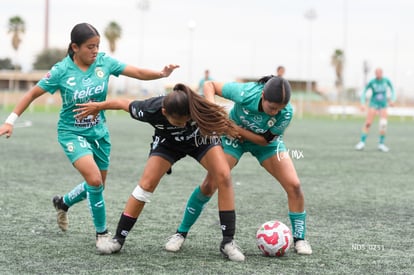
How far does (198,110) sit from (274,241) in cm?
132

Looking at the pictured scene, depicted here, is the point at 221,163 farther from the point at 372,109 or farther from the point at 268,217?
the point at 372,109

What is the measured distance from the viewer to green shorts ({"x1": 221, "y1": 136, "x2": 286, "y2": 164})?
634 cm

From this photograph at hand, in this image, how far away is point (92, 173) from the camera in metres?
6.04

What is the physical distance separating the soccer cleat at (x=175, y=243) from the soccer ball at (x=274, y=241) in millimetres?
697

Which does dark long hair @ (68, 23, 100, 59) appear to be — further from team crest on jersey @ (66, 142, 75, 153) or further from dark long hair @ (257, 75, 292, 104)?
dark long hair @ (257, 75, 292, 104)

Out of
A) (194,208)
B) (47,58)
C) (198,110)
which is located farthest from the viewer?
(47,58)

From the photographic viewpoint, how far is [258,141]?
6141 mm

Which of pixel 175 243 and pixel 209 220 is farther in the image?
pixel 209 220

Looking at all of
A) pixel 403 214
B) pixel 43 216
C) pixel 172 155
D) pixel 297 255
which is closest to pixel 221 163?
pixel 172 155

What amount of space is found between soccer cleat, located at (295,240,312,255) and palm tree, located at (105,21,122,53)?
72.5 metres

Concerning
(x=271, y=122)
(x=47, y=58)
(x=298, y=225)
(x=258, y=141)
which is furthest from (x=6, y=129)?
(x=47, y=58)

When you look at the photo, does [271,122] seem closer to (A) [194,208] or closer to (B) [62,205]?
(A) [194,208]

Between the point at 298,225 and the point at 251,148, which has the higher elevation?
the point at 251,148

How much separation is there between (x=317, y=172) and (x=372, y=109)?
620 cm
